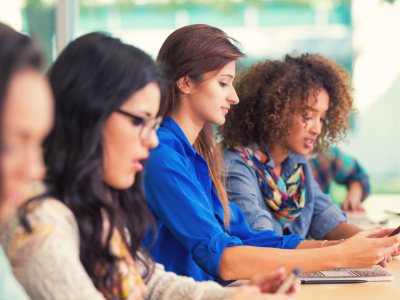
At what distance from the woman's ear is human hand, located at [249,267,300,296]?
724 mm

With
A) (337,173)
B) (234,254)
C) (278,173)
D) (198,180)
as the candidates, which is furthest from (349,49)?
(234,254)

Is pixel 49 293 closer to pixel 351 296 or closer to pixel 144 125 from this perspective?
pixel 144 125

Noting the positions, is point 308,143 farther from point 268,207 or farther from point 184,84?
point 184,84

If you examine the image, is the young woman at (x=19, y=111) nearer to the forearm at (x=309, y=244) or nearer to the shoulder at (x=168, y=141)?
the shoulder at (x=168, y=141)

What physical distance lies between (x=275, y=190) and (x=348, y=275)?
619 mm

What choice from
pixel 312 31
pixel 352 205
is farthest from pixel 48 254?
pixel 312 31

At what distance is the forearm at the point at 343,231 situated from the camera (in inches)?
67.1

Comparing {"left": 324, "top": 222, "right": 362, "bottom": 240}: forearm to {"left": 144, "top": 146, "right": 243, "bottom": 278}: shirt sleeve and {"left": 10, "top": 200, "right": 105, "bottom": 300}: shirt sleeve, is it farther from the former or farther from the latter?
{"left": 10, "top": 200, "right": 105, "bottom": 300}: shirt sleeve

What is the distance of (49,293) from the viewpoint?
58 cm

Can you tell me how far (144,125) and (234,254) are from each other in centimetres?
49

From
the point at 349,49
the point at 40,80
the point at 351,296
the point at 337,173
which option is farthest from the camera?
the point at 349,49

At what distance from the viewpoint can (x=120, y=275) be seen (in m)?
0.75

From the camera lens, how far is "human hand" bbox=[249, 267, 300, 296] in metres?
0.77

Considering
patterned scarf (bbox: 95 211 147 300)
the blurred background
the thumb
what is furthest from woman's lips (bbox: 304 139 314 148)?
the blurred background
